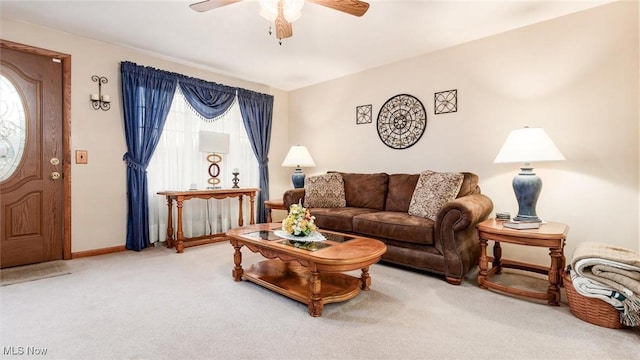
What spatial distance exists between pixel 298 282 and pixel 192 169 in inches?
102

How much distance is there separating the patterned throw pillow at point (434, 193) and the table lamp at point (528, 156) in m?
0.48

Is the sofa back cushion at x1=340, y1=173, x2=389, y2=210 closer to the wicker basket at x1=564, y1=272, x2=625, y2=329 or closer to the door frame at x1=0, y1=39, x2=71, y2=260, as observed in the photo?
the wicker basket at x1=564, y1=272, x2=625, y2=329

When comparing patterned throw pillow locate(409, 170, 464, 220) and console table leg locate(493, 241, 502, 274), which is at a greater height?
patterned throw pillow locate(409, 170, 464, 220)

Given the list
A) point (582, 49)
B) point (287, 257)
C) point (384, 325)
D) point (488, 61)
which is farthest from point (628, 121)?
point (287, 257)

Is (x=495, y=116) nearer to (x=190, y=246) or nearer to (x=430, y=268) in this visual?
(x=430, y=268)

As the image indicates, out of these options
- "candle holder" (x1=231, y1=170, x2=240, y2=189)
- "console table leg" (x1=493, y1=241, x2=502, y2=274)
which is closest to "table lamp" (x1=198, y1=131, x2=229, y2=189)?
"candle holder" (x1=231, y1=170, x2=240, y2=189)

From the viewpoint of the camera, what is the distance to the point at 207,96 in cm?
438

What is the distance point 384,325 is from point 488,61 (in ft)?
9.60

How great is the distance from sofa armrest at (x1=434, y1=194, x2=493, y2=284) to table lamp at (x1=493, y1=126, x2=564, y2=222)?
13.5 inches

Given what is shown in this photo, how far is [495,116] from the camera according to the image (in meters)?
3.33

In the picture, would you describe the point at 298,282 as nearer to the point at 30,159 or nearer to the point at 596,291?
the point at 596,291

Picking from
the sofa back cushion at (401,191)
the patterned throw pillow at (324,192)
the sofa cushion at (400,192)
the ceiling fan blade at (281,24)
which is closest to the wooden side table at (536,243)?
the sofa back cushion at (401,191)

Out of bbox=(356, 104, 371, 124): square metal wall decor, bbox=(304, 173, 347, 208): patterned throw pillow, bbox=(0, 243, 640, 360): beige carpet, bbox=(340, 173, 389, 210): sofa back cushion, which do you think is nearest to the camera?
bbox=(0, 243, 640, 360): beige carpet

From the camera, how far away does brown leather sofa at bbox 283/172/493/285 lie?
2.66 m
